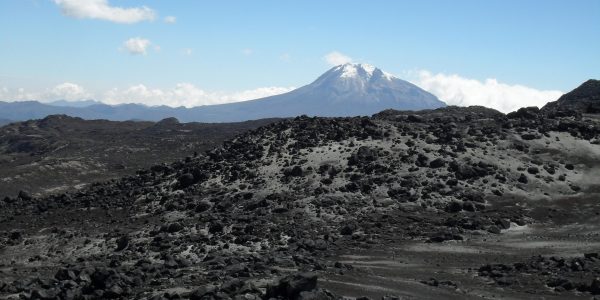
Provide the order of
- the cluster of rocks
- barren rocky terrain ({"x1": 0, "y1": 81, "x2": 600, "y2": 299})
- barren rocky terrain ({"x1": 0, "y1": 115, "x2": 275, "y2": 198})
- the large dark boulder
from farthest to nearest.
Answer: barren rocky terrain ({"x1": 0, "y1": 115, "x2": 275, "y2": 198}), barren rocky terrain ({"x1": 0, "y1": 81, "x2": 600, "y2": 299}), the cluster of rocks, the large dark boulder

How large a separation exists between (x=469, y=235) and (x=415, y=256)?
7.02 metres

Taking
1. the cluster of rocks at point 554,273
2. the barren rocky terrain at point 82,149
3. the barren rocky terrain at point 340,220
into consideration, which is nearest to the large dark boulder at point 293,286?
the barren rocky terrain at point 340,220

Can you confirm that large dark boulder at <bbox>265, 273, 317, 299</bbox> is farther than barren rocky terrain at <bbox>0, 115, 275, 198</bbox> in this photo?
No

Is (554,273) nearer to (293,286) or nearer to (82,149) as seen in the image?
(293,286)

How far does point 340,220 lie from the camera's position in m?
44.6

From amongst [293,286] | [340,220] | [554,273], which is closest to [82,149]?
[340,220]

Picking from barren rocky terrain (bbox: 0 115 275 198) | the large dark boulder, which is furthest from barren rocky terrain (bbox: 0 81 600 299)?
barren rocky terrain (bbox: 0 115 275 198)

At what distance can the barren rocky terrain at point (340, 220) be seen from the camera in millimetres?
30203

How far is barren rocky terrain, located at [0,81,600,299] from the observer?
99.1ft

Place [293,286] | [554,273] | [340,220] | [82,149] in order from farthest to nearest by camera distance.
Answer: [82,149] < [340,220] < [554,273] < [293,286]

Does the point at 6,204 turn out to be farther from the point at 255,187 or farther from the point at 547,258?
the point at 547,258

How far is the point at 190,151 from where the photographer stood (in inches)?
4978


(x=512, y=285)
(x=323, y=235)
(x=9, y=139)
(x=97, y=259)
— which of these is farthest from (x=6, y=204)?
(x=9, y=139)

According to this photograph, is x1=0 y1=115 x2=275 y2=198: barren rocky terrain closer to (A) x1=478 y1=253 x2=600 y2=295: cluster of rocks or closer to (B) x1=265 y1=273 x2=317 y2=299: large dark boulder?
(B) x1=265 y1=273 x2=317 y2=299: large dark boulder
